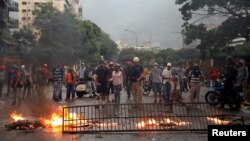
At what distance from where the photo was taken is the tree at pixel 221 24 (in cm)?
2727

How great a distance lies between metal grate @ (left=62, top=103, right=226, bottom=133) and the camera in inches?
432

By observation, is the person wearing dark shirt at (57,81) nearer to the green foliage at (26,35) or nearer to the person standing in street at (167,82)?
the person standing in street at (167,82)

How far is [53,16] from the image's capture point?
58938 millimetres

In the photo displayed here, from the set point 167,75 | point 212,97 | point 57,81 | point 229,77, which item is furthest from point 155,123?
point 57,81

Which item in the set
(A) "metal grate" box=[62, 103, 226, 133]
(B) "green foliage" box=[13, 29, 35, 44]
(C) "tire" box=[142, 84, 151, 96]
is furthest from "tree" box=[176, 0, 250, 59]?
(B) "green foliage" box=[13, 29, 35, 44]

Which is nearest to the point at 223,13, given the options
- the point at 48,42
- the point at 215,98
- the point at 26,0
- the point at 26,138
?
the point at 215,98

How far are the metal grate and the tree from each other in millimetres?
14914

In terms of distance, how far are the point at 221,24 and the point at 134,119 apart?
18.7 metres

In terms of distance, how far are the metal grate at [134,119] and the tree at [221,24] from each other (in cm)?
1491

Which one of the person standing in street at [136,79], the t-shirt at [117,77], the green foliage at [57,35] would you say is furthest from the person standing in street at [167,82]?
the green foliage at [57,35]

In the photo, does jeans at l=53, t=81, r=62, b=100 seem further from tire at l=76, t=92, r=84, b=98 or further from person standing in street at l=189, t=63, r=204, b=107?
person standing in street at l=189, t=63, r=204, b=107

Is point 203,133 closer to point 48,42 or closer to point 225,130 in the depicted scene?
point 225,130

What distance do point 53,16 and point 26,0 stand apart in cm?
7291

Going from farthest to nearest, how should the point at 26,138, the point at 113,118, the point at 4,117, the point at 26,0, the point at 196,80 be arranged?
the point at 26,0, the point at 196,80, the point at 4,117, the point at 113,118, the point at 26,138
